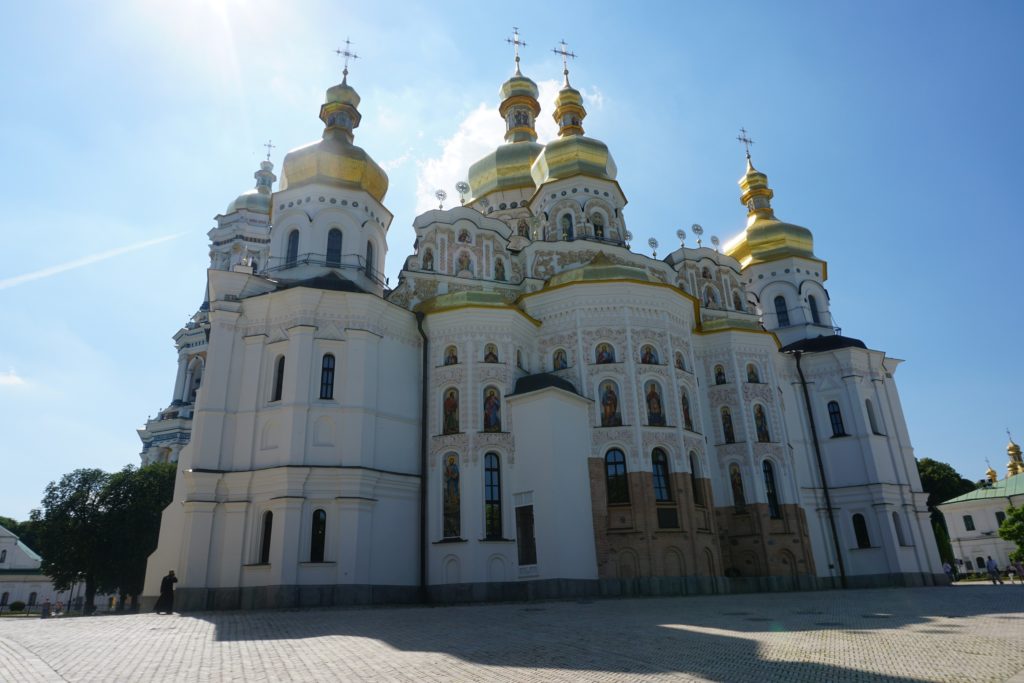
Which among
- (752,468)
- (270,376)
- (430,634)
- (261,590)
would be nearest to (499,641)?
(430,634)

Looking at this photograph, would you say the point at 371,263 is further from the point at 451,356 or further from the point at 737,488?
the point at 737,488

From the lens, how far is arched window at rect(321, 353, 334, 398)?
66.3ft

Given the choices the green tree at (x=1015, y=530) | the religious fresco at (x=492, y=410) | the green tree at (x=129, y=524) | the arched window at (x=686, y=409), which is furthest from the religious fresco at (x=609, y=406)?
the green tree at (x=1015, y=530)

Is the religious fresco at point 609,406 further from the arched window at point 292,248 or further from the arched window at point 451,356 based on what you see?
the arched window at point 292,248

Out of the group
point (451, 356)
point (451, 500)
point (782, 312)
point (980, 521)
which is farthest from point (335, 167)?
point (980, 521)

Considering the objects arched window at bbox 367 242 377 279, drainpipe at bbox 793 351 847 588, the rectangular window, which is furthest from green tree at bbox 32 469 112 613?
drainpipe at bbox 793 351 847 588

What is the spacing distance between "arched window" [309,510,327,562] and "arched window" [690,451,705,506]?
1124 cm

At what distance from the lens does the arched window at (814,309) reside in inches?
1271

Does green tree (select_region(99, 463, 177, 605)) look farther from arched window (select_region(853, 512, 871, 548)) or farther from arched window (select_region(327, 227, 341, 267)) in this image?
arched window (select_region(853, 512, 871, 548))

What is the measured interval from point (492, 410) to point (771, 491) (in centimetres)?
1095

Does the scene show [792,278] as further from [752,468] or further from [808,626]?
[808,626]

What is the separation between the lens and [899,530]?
86.7ft

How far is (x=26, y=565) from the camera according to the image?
2189 inches

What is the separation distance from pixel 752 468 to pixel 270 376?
16794 millimetres
